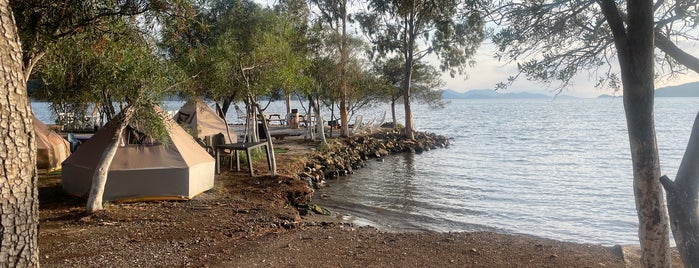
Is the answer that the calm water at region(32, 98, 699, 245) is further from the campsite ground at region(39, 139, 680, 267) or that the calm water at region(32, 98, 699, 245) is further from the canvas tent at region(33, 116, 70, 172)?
the canvas tent at region(33, 116, 70, 172)

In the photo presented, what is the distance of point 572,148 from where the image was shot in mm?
37531

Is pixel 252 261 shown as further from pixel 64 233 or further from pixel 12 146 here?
pixel 12 146

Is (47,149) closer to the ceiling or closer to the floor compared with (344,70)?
closer to the floor

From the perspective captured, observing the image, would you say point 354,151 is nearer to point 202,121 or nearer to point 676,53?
point 202,121

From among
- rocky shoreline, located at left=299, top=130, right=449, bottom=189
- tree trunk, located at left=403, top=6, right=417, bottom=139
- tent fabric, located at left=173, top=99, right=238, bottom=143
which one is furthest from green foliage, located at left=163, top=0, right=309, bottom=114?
tree trunk, located at left=403, top=6, right=417, bottom=139

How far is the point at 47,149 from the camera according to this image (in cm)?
1448

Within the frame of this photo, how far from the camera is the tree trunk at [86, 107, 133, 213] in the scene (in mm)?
9602

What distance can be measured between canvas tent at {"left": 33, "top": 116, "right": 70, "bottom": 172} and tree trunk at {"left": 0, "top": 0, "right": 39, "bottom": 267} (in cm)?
1231

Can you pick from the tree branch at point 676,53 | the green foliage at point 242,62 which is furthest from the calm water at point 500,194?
the tree branch at point 676,53

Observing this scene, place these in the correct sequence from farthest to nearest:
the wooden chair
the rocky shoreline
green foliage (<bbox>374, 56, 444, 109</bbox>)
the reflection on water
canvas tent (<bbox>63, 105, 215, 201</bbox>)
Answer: green foliage (<bbox>374, 56, 444, 109</bbox>) < the rocky shoreline < the wooden chair < the reflection on water < canvas tent (<bbox>63, 105, 215, 201</bbox>)

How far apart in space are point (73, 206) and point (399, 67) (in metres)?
31.8

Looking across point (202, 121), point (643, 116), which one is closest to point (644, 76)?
point (643, 116)

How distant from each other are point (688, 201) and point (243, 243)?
6.16 metres

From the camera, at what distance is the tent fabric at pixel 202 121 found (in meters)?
20.5
